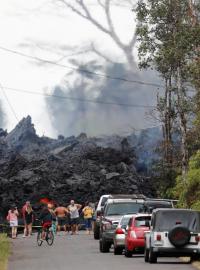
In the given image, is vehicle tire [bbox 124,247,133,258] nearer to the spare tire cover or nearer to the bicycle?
the spare tire cover

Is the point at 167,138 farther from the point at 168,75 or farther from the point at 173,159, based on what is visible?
the point at 168,75

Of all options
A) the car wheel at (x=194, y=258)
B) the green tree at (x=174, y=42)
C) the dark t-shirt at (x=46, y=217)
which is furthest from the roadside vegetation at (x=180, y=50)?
the car wheel at (x=194, y=258)

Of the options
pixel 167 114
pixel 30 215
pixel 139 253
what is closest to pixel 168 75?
pixel 167 114

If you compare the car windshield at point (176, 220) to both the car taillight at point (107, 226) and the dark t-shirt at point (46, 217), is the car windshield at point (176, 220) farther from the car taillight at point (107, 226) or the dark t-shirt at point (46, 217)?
the dark t-shirt at point (46, 217)

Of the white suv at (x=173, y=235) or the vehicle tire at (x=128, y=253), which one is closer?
the white suv at (x=173, y=235)

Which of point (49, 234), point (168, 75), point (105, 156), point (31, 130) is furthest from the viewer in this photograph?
point (31, 130)

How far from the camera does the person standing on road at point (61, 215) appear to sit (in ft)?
165

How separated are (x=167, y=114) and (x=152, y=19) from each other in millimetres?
8986

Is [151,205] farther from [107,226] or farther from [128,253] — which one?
[128,253]

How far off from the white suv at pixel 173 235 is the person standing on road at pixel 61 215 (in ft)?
77.5

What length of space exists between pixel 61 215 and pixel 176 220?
25305 millimetres

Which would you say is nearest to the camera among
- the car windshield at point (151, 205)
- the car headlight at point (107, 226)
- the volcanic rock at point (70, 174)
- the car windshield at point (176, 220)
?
the car windshield at point (176, 220)

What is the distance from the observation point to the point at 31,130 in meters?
110

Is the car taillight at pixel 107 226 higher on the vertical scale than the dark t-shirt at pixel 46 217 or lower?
lower
